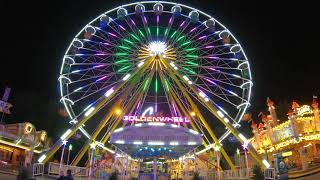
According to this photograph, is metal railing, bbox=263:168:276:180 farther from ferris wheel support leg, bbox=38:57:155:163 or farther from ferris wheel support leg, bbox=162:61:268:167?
ferris wheel support leg, bbox=38:57:155:163

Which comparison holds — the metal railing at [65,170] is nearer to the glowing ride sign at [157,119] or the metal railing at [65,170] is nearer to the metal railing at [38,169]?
the metal railing at [38,169]

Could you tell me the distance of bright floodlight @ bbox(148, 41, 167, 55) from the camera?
30.8 meters

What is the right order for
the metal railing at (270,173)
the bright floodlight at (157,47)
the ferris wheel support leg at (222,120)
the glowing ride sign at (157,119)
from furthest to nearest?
the glowing ride sign at (157,119)
the bright floodlight at (157,47)
the ferris wheel support leg at (222,120)
the metal railing at (270,173)

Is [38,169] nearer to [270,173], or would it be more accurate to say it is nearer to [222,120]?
[222,120]

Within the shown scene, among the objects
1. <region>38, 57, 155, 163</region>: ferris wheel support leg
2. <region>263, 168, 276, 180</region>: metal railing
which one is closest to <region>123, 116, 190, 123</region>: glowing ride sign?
<region>38, 57, 155, 163</region>: ferris wheel support leg

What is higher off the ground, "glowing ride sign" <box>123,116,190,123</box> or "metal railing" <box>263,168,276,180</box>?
"glowing ride sign" <box>123,116,190,123</box>

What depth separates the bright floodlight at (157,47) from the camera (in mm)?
30766

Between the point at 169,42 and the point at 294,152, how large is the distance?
58.2 feet

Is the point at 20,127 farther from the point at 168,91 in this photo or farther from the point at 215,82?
the point at 215,82

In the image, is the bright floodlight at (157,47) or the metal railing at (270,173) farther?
the bright floodlight at (157,47)

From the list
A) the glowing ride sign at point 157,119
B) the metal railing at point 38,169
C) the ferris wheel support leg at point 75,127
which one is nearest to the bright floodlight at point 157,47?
the ferris wheel support leg at point 75,127

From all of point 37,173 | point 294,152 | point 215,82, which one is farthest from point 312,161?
point 37,173

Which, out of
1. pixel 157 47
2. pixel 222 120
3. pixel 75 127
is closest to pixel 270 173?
pixel 222 120

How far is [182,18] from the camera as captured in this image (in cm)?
3272
